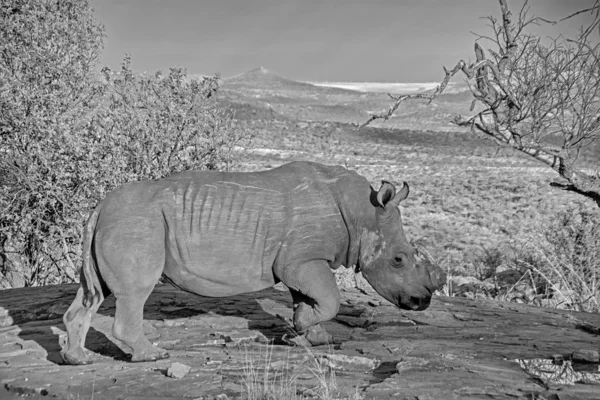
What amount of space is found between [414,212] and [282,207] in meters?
17.8

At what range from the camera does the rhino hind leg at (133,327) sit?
20.5 ft

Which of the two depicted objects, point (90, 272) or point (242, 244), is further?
point (242, 244)

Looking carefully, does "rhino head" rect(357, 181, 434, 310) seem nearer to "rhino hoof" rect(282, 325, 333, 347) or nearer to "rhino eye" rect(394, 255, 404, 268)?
"rhino eye" rect(394, 255, 404, 268)

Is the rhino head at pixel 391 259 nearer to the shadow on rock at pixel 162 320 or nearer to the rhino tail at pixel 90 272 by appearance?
the shadow on rock at pixel 162 320

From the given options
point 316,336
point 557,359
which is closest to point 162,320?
point 316,336

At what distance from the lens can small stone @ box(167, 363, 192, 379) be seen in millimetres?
5844

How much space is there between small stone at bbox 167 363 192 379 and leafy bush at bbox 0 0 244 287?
5.71m

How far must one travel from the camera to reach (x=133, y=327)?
6.31 meters

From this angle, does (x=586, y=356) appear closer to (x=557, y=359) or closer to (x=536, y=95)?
(x=557, y=359)

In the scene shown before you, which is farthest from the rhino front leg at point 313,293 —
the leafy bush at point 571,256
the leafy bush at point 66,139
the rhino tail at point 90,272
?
the leafy bush at point 66,139

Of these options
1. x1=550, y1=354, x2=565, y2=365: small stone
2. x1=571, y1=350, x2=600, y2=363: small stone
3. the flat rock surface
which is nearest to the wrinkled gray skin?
the flat rock surface

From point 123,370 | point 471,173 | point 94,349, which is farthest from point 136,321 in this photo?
point 471,173

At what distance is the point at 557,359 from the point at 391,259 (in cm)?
173

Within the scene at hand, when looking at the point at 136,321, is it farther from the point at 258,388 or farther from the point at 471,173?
the point at 471,173
